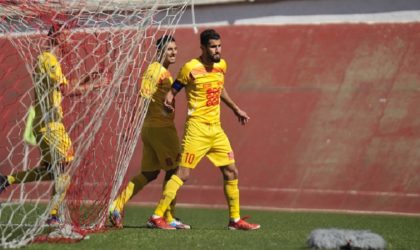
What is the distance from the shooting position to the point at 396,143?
12812mm

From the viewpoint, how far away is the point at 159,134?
10.2 meters

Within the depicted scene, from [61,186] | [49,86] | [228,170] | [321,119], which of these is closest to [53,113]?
[49,86]

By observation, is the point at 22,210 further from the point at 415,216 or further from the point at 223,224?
the point at 415,216

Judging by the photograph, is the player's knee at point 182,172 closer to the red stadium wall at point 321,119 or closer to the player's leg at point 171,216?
the player's leg at point 171,216

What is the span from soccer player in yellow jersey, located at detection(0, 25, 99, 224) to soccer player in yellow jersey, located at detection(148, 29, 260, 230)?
127 cm

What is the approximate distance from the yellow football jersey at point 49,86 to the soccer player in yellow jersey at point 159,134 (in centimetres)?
160

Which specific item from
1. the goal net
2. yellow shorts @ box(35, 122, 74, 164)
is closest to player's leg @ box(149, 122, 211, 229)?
the goal net

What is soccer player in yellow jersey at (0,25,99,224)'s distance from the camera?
838 centimetres

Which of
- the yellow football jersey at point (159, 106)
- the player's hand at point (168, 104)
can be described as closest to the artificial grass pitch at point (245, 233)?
A: the yellow football jersey at point (159, 106)

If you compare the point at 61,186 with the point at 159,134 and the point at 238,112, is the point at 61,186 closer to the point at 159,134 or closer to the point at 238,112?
the point at 159,134

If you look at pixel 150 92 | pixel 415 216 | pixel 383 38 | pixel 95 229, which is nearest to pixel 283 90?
pixel 383 38

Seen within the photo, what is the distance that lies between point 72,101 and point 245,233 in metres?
2.01

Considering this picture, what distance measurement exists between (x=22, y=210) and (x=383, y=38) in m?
6.29

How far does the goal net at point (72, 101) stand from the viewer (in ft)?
27.6
